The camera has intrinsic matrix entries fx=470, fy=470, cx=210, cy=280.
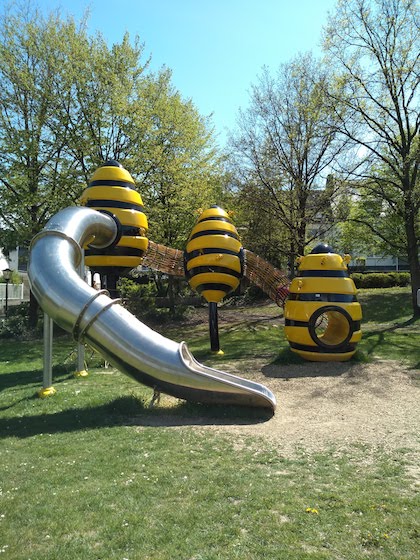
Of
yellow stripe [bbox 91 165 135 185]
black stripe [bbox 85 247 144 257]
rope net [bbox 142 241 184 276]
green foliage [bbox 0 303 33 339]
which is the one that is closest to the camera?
black stripe [bbox 85 247 144 257]

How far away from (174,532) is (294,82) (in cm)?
2381

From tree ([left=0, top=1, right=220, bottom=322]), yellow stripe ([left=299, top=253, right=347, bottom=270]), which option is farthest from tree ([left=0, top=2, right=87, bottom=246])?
yellow stripe ([left=299, top=253, right=347, bottom=270])

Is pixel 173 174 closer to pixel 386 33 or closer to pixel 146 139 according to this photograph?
pixel 146 139

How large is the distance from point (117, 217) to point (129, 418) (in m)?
5.66

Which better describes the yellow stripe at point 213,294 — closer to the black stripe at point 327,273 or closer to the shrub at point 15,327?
the black stripe at point 327,273

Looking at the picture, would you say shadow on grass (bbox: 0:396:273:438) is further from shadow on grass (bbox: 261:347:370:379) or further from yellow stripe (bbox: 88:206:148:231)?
yellow stripe (bbox: 88:206:148:231)

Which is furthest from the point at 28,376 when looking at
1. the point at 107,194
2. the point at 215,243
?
the point at 215,243

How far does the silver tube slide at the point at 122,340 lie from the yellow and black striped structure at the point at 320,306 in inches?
165

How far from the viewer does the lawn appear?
368cm

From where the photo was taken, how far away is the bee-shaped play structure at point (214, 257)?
44.2 ft

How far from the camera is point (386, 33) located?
19828 mm

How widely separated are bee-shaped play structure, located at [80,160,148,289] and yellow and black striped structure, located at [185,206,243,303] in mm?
1948

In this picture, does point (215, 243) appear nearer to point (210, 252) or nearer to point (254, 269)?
point (210, 252)

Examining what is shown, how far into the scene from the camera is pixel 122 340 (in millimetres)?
7215
